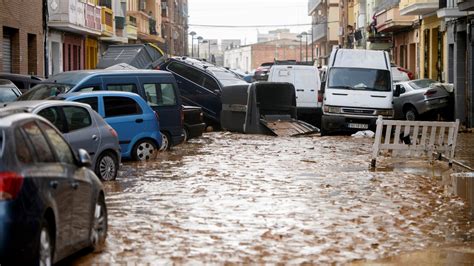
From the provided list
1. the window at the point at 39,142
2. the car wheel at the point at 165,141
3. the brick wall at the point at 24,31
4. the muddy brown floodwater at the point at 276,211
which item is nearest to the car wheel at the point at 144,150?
the muddy brown floodwater at the point at 276,211

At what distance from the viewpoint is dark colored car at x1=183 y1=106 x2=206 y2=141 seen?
85.6 feet

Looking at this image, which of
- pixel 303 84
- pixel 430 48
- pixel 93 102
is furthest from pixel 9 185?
pixel 430 48

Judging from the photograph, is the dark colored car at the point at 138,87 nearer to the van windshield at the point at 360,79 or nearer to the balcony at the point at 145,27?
the van windshield at the point at 360,79

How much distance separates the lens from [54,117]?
51.2 ft

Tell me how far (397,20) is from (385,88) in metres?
19.5

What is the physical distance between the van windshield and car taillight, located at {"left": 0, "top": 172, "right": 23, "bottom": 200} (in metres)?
22.5

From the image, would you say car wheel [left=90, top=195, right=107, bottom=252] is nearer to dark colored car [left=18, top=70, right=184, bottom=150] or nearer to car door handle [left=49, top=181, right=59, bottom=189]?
car door handle [left=49, top=181, right=59, bottom=189]

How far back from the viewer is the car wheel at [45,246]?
804 centimetres

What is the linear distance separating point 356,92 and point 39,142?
21560 millimetres

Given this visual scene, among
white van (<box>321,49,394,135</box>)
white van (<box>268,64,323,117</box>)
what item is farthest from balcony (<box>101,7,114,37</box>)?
white van (<box>321,49,394,135</box>)

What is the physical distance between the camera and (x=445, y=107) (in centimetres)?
3428

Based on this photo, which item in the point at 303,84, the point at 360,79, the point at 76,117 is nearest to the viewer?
the point at 76,117

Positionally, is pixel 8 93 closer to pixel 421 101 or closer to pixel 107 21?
pixel 421 101

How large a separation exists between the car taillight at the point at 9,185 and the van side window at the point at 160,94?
574 inches
